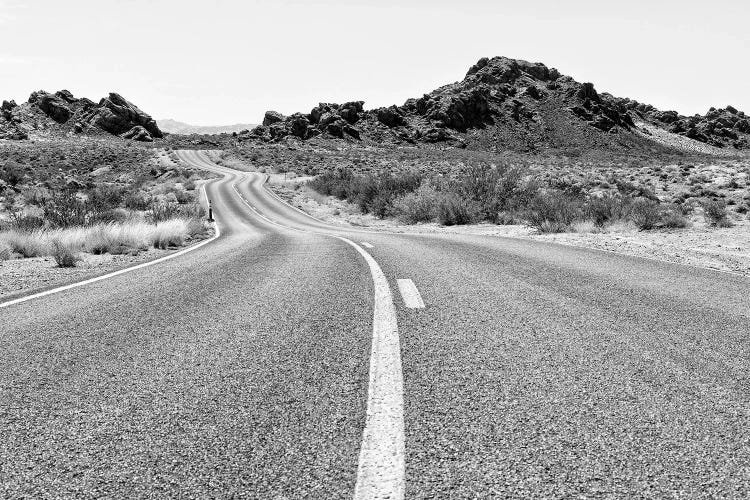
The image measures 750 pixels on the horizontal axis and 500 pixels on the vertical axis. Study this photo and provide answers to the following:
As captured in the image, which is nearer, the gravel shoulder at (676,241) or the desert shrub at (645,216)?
the gravel shoulder at (676,241)

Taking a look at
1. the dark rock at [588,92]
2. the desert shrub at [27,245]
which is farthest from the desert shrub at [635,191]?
the dark rock at [588,92]

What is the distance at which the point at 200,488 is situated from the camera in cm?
204

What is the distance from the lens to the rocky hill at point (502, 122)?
146500 mm

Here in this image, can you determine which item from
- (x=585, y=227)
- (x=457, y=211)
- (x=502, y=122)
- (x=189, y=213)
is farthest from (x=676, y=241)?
(x=502, y=122)

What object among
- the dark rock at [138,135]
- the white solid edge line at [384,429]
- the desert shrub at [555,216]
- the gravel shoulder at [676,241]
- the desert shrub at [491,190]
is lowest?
the white solid edge line at [384,429]

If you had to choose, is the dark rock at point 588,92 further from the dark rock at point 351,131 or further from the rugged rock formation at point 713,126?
the dark rock at point 351,131

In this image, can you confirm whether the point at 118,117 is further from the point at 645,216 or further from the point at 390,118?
the point at 645,216

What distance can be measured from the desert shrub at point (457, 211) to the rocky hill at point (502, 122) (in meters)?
118

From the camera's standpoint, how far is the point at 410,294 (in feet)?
19.7

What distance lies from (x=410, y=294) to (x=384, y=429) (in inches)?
141

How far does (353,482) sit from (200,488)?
61cm

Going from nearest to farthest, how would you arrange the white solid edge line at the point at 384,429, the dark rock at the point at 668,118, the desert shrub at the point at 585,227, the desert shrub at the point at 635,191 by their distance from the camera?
the white solid edge line at the point at 384,429
the desert shrub at the point at 585,227
the desert shrub at the point at 635,191
the dark rock at the point at 668,118

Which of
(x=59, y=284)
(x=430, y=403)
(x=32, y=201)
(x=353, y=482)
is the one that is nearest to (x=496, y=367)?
(x=430, y=403)

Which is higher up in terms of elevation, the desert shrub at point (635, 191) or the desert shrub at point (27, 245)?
the desert shrub at point (635, 191)
